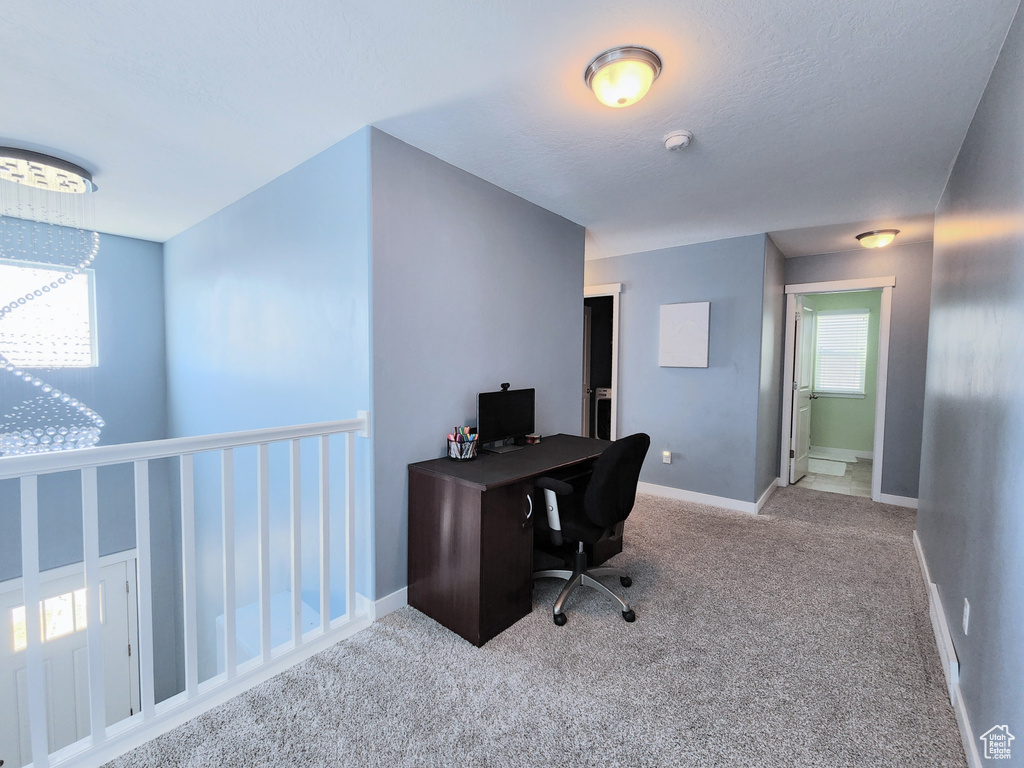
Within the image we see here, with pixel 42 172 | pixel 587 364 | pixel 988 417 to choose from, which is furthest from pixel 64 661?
pixel 988 417

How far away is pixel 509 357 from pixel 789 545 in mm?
2382

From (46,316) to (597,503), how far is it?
428 centimetres

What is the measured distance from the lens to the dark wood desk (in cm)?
202

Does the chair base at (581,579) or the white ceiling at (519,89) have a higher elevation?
the white ceiling at (519,89)

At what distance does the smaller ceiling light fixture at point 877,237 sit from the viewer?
3.55 meters

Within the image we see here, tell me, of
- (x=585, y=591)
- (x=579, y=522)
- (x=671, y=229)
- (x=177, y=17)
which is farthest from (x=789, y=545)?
(x=177, y=17)

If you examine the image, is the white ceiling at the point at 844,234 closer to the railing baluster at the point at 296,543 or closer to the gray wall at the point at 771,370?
the gray wall at the point at 771,370

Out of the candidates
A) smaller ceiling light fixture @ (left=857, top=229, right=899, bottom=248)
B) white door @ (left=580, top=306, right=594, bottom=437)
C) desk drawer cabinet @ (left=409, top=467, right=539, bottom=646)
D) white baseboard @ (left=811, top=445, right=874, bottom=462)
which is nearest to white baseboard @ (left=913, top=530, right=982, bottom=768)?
desk drawer cabinet @ (left=409, top=467, right=539, bottom=646)

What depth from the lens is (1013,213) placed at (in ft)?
4.35

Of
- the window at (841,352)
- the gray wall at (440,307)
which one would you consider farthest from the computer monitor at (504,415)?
the window at (841,352)

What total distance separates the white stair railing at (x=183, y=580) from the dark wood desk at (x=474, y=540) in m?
0.32

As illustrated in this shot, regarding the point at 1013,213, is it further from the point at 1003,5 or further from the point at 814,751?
the point at 814,751

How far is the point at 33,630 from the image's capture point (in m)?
1.30

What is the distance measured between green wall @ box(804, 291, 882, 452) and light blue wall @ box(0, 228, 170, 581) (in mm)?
7398
